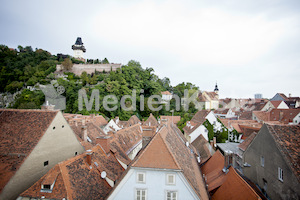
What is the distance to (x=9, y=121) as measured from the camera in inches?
522

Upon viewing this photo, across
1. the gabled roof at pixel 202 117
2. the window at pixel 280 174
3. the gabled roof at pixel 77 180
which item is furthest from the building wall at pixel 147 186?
the gabled roof at pixel 202 117

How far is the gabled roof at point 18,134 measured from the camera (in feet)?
35.4

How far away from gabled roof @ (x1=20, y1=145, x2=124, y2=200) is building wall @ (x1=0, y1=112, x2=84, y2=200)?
1455mm

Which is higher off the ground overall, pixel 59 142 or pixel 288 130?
Answer: pixel 288 130

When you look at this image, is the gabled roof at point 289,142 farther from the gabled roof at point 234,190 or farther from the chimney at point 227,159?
the chimney at point 227,159

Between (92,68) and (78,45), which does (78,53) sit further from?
(92,68)

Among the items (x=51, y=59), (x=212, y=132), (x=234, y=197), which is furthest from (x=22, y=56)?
(x=234, y=197)

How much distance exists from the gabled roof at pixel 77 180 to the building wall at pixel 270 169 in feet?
33.7

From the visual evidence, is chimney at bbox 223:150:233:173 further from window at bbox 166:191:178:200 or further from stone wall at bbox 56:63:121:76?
stone wall at bbox 56:63:121:76

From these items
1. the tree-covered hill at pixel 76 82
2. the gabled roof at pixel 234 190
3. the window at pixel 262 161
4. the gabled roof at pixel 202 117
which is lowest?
the gabled roof at pixel 234 190

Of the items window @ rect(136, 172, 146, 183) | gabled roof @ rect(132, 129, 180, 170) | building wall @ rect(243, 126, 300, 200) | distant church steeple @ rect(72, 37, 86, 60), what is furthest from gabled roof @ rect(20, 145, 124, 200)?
distant church steeple @ rect(72, 37, 86, 60)

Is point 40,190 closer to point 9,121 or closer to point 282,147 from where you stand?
point 9,121

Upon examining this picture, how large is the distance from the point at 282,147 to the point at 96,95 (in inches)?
1745

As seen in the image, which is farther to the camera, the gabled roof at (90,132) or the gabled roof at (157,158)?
the gabled roof at (90,132)
